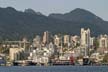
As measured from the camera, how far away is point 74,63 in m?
200

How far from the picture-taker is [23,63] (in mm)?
198000

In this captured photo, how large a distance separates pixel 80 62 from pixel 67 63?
510cm

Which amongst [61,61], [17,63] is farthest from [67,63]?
[17,63]

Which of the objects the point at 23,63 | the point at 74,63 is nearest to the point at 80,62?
the point at 74,63

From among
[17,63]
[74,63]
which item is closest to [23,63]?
[17,63]

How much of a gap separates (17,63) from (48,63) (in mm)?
10080

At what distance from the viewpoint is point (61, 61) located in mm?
199625

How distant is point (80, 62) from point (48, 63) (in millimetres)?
10416

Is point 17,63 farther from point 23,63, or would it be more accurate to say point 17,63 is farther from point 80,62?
point 80,62

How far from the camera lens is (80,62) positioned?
655 ft

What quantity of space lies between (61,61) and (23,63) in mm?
12411

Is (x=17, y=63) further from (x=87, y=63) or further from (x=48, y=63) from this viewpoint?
(x=87, y=63)

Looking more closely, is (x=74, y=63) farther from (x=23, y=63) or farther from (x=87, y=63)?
(x=23, y=63)

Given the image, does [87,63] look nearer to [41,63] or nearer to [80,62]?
[80,62]
